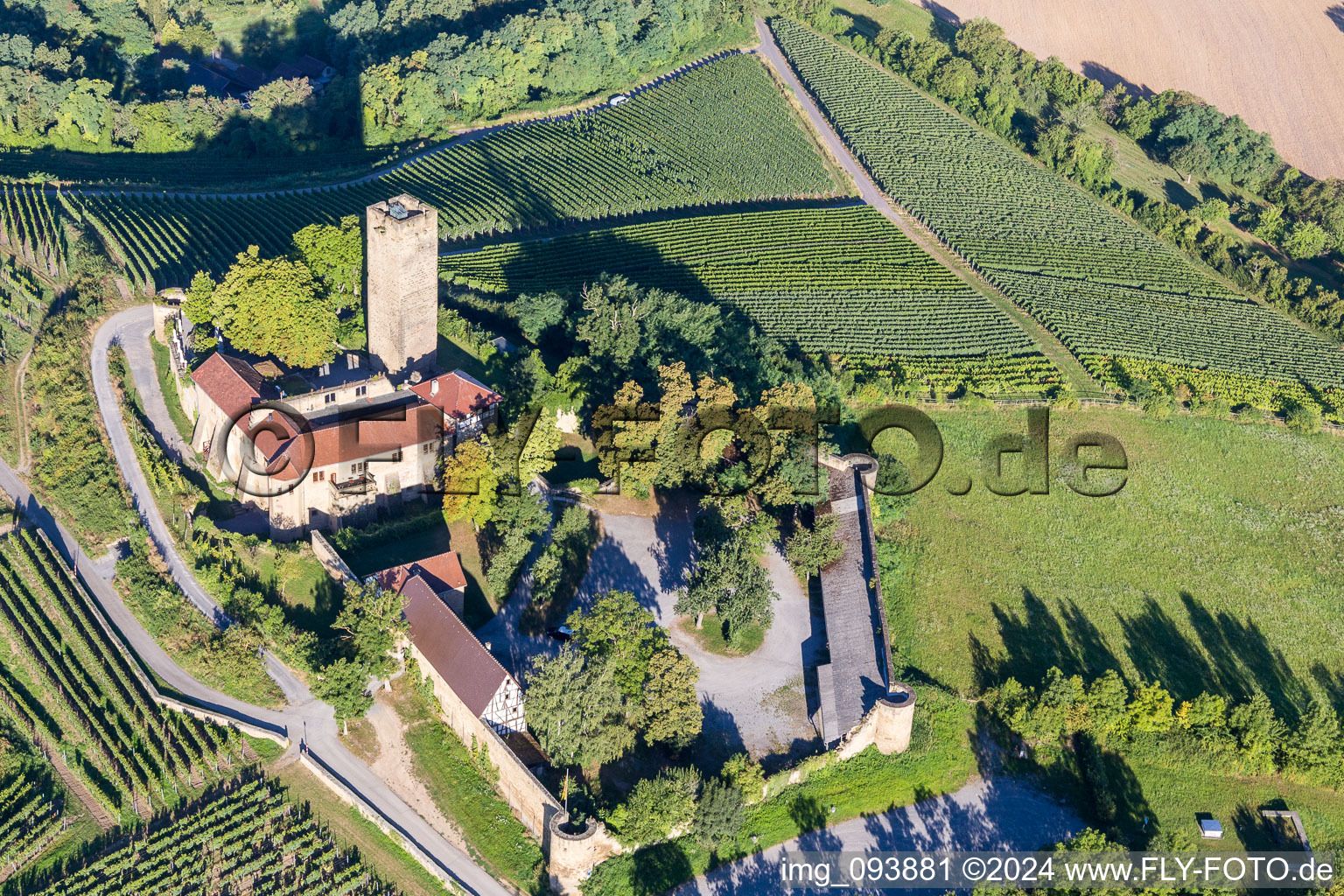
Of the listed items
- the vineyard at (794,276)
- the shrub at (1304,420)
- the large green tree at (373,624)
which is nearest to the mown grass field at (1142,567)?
the shrub at (1304,420)

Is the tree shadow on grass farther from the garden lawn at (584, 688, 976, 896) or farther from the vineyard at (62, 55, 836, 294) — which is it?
the vineyard at (62, 55, 836, 294)

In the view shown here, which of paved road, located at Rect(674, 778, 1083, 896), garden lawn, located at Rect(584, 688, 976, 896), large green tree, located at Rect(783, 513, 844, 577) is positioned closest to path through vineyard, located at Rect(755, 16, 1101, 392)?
large green tree, located at Rect(783, 513, 844, 577)

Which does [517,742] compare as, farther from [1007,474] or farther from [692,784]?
[1007,474]

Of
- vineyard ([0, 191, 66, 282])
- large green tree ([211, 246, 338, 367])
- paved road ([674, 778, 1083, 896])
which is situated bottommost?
paved road ([674, 778, 1083, 896])

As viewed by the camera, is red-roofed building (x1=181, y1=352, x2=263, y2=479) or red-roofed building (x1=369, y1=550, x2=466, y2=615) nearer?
red-roofed building (x1=369, y1=550, x2=466, y2=615)

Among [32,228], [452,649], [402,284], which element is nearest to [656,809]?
[452,649]

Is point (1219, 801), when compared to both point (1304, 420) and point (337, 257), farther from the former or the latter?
point (337, 257)

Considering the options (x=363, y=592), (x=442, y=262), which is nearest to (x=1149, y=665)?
(x=363, y=592)
